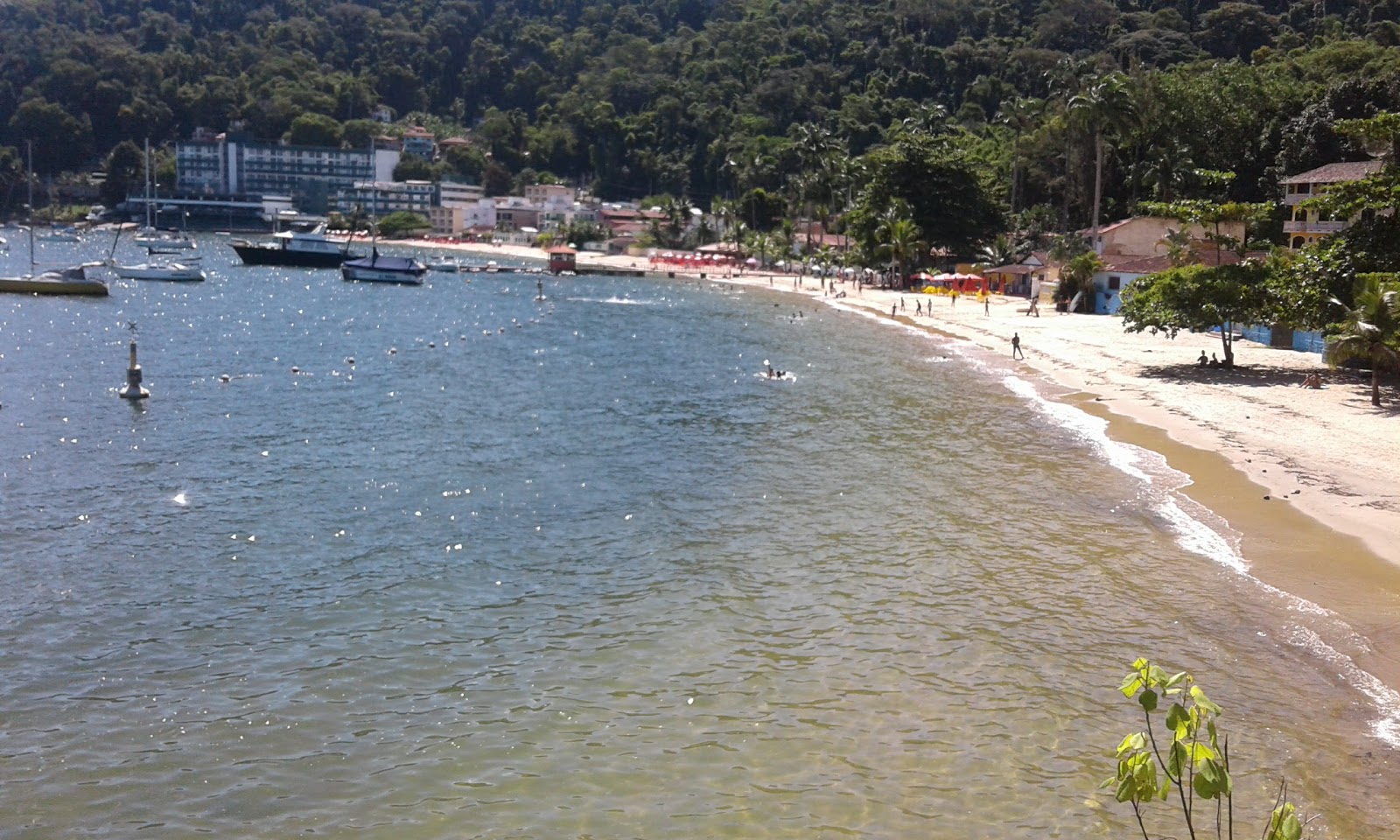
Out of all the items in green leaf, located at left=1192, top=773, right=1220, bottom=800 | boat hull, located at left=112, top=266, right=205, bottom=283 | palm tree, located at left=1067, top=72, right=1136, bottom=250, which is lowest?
green leaf, located at left=1192, top=773, right=1220, bottom=800

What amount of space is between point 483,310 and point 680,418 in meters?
47.3

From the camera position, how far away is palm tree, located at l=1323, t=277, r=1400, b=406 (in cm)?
3488

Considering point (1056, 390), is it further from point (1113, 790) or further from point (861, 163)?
point (861, 163)

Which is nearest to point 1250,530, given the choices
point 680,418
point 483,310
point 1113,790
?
point 1113,790

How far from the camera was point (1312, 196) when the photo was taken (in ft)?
187

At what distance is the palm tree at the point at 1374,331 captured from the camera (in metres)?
34.9

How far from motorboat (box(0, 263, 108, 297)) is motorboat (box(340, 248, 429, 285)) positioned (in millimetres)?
26347

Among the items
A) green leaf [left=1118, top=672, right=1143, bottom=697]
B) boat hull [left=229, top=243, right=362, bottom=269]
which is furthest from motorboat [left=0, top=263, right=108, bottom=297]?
green leaf [left=1118, top=672, right=1143, bottom=697]

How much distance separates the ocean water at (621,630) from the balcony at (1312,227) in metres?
30.4

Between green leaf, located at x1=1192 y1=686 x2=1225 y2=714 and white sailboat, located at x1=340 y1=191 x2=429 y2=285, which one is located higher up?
white sailboat, located at x1=340 y1=191 x2=429 y2=285

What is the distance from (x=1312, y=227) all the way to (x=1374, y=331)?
28223mm

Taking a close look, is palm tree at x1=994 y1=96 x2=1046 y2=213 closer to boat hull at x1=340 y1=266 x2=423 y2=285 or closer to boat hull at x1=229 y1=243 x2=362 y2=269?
boat hull at x1=340 y1=266 x2=423 y2=285

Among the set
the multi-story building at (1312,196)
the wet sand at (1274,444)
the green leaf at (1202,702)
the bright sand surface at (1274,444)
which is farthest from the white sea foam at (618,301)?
the green leaf at (1202,702)

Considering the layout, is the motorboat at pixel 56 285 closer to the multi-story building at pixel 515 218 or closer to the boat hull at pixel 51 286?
the boat hull at pixel 51 286
